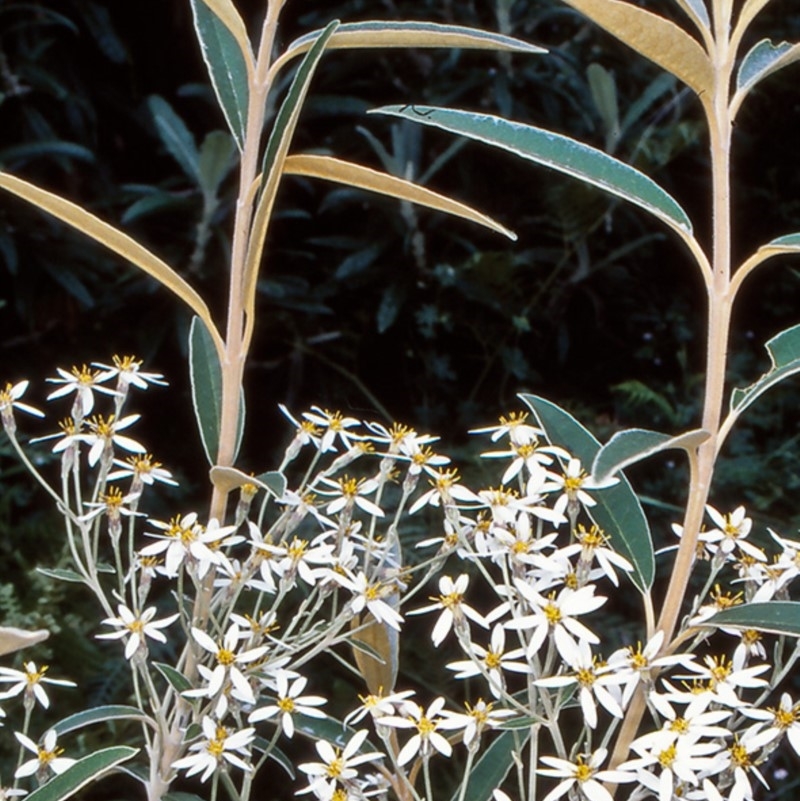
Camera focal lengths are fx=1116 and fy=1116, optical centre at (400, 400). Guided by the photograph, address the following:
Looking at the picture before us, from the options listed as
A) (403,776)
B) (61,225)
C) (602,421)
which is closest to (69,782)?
(403,776)

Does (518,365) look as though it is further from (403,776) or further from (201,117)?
(403,776)

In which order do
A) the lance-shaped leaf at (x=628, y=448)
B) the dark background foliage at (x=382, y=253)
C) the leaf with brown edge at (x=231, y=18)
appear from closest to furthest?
the lance-shaped leaf at (x=628, y=448), the leaf with brown edge at (x=231, y=18), the dark background foliage at (x=382, y=253)

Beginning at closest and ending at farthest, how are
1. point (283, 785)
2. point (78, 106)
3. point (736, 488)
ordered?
point (283, 785) < point (736, 488) < point (78, 106)

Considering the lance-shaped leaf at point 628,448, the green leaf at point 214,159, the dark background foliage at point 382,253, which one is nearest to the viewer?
the lance-shaped leaf at point 628,448

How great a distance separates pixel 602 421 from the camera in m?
1.34

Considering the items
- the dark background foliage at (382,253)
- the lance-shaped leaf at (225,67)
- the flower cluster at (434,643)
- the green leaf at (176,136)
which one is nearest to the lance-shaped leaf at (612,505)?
the flower cluster at (434,643)

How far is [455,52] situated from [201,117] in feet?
1.22

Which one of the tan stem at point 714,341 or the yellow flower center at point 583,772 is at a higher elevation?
the tan stem at point 714,341

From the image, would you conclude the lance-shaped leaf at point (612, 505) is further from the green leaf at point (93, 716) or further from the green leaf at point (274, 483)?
the green leaf at point (93, 716)

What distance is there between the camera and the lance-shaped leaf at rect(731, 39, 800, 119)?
503 millimetres

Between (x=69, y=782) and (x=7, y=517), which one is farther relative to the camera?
(x=7, y=517)

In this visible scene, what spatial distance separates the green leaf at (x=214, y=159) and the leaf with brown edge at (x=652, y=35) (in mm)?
840

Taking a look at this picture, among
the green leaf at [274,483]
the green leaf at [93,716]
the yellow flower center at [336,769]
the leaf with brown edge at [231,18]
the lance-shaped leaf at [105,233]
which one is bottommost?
the green leaf at [93,716]

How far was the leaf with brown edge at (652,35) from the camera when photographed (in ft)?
1.56
